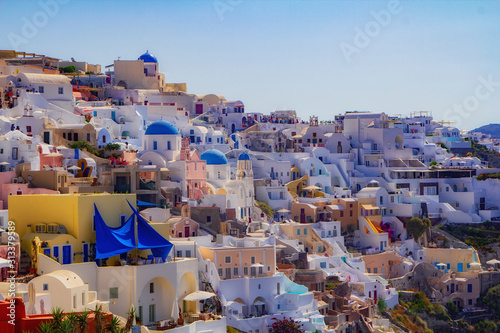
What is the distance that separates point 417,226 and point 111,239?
28.4 m

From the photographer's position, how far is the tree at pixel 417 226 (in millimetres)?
63875

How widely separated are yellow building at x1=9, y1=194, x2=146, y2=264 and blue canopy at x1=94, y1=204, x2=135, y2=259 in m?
0.58

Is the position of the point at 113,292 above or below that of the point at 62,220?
below

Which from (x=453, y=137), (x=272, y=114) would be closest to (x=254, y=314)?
(x=272, y=114)

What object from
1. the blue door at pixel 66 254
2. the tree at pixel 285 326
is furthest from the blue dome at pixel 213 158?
the blue door at pixel 66 254

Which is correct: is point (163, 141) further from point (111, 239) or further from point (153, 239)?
point (111, 239)

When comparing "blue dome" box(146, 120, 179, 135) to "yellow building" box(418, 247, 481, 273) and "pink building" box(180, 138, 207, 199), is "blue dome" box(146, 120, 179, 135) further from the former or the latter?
"yellow building" box(418, 247, 481, 273)

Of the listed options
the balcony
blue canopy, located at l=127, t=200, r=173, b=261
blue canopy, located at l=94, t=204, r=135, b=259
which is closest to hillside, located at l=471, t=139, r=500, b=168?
the balcony

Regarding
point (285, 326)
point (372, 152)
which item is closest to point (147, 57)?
point (372, 152)

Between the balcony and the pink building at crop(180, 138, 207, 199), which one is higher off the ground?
the balcony

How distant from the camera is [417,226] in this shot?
210 ft

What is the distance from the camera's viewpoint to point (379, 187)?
6688cm

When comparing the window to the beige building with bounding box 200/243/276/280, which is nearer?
the window

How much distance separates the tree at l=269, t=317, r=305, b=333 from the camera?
151 ft
